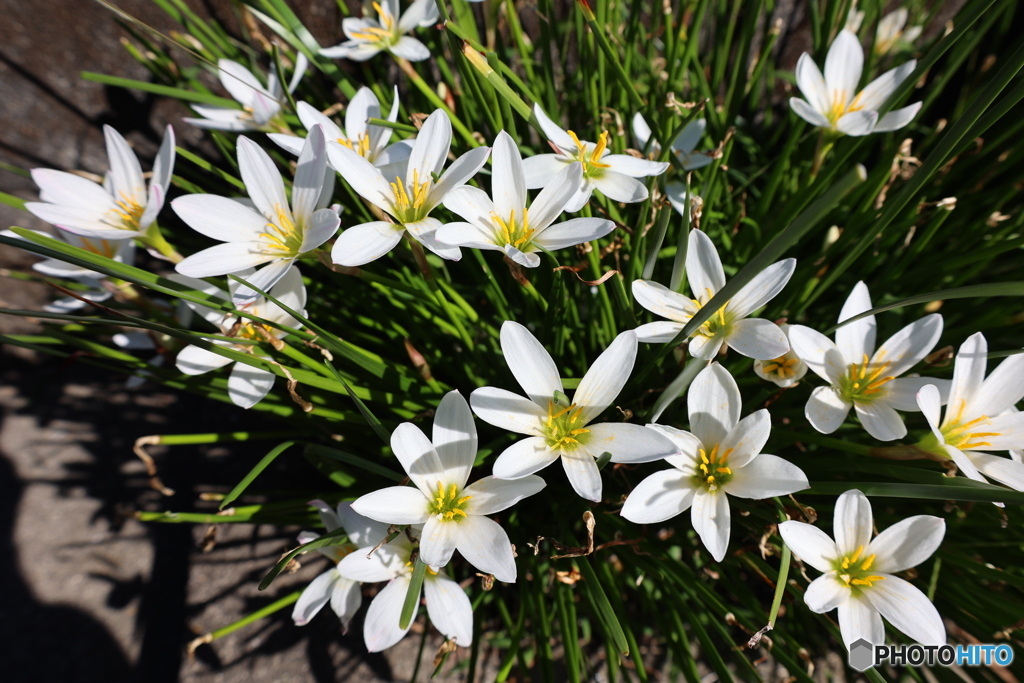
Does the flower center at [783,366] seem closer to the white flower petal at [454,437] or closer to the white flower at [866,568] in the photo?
the white flower at [866,568]

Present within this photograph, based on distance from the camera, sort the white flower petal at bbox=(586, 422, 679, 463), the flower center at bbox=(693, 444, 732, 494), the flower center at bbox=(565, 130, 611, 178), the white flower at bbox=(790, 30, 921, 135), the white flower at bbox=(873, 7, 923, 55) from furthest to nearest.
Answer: the white flower at bbox=(873, 7, 923, 55) < the white flower at bbox=(790, 30, 921, 135) < the flower center at bbox=(565, 130, 611, 178) < the flower center at bbox=(693, 444, 732, 494) < the white flower petal at bbox=(586, 422, 679, 463)

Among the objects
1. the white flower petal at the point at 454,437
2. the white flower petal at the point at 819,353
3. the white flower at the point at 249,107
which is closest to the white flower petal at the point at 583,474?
the white flower petal at the point at 454,437

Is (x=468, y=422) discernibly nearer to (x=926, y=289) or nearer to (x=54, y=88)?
(x=926, y=289)

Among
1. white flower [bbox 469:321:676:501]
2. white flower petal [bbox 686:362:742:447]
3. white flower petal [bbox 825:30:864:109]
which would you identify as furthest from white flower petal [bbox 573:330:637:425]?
white flower petal [bbox 825:30:864:109]

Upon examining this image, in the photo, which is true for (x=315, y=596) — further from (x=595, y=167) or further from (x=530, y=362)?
(x=595, y=167)

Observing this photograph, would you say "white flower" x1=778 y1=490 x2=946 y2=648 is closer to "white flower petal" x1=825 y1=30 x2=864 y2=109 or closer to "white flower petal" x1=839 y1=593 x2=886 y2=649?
"white flower petal" x1=839 y1=593 x2=886 y2=649

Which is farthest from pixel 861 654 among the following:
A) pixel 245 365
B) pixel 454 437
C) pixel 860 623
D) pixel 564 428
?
pixel 245 365

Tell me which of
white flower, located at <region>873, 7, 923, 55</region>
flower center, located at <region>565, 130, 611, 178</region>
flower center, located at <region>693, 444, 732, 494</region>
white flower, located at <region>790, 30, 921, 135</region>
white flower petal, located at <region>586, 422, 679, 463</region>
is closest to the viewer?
white flower petal, located at <region>586, 422, 679, 463</region>
